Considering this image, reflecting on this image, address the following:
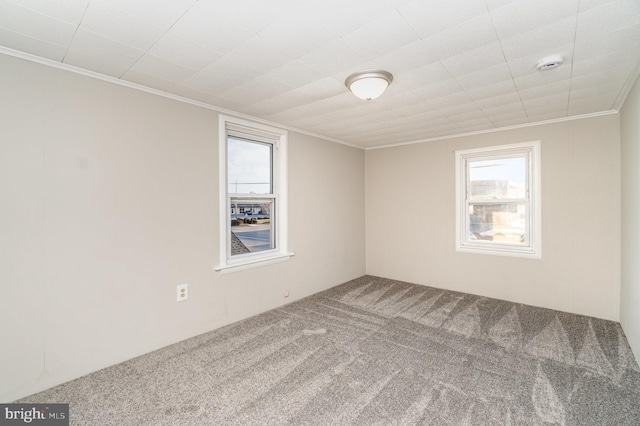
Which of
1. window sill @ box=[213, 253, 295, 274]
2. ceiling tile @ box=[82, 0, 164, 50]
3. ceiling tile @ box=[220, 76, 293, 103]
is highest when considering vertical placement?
ceiling tile @ box=[220, 76, 293, 103]

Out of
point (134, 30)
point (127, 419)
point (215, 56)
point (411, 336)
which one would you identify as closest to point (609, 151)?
point (411, 336)

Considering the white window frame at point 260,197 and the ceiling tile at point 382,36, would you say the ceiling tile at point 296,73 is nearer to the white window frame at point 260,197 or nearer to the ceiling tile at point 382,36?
the ceiling tile at point 382,36

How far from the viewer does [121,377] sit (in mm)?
2193

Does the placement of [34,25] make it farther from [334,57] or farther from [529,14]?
[529,14]

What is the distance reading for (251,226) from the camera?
3.54m

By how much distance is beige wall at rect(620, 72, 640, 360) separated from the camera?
93.2 inches

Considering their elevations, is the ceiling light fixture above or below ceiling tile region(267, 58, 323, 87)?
below

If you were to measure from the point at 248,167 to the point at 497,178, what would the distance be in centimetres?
328

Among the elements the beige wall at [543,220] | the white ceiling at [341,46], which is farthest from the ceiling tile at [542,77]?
the beige wall at [543,220]

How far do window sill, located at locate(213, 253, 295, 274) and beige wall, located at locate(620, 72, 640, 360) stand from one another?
3.27 m

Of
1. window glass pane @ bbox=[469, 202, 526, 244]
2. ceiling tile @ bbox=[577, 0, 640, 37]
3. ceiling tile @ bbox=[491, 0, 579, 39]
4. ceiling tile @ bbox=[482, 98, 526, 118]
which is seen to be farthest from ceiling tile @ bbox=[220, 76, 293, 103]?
window glass pane @ bbox=[469, 202, 526, 244]

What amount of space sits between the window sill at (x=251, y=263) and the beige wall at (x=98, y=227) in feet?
0.24

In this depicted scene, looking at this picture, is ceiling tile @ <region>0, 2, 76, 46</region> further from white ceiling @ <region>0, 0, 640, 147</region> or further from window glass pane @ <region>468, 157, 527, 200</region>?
window glass pane @ <region>468, 157, 527, 200</region>

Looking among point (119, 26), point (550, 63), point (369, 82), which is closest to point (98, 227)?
point (119, 26)
